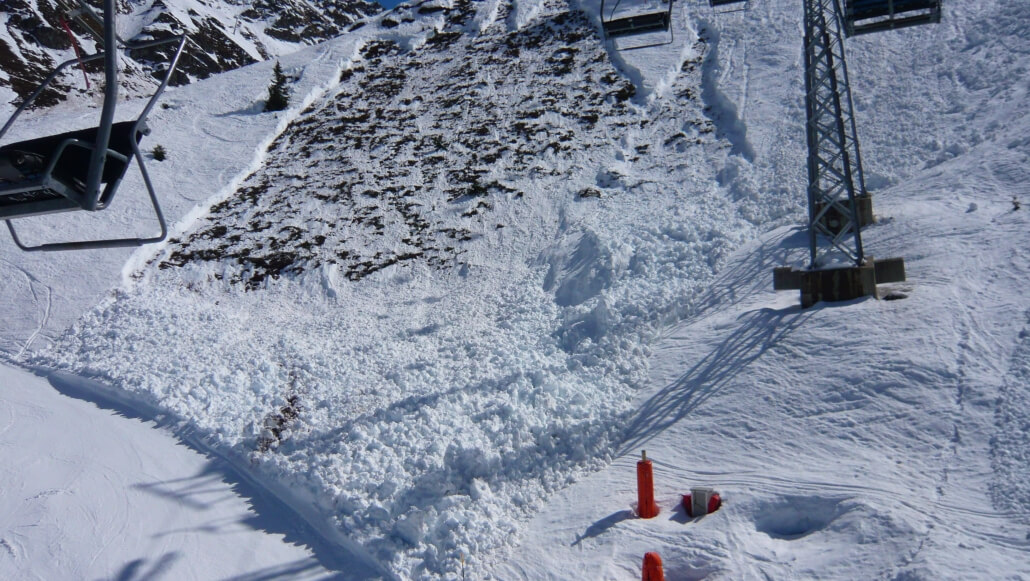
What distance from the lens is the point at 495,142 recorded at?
58.3 feet

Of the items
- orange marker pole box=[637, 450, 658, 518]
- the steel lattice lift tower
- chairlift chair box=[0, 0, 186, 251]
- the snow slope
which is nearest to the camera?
chairlift chair box=[0, 0, 186, 251]

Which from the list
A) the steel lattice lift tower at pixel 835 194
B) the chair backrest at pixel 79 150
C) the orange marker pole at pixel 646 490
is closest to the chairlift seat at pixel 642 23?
the steel lattice lift tower at pixel 835 194

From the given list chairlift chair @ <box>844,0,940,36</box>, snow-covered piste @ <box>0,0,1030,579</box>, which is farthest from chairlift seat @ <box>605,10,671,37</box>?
snow-covered piste @ <box>0,0,1030,579</box>

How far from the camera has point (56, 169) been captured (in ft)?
14.6

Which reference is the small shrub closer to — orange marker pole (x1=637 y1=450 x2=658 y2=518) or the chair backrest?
the chair backrest

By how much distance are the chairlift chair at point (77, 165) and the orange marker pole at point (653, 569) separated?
166 inches

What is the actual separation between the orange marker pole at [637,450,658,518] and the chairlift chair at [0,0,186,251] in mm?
4562

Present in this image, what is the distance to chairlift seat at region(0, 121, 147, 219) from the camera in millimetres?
4371

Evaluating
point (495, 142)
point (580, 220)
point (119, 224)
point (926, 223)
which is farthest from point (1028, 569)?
point (119, 224)

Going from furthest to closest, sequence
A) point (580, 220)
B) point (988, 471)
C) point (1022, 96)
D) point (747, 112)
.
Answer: point (747, 112) → point (580, 220) → point (1022, 96) → point (988, 471)

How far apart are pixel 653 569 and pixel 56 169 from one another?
16.9 feet

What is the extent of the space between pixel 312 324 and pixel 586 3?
65.5ft

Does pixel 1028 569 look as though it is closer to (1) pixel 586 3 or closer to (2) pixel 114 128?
(2) pixel 114 128

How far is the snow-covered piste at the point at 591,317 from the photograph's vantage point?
6250mm
